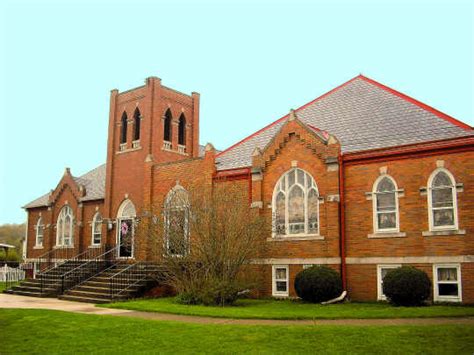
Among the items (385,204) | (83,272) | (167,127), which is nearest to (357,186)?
(385,204)

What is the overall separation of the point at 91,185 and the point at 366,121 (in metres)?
21.2

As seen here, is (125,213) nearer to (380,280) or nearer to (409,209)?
(380,280)

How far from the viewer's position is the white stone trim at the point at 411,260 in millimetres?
17906

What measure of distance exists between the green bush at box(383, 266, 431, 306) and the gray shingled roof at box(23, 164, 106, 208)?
69.8 ft

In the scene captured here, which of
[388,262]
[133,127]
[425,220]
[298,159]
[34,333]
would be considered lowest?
[34,333]

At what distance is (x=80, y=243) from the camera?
33781mm

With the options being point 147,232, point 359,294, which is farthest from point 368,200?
point 147,232

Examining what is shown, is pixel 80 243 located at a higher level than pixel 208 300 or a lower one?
higher

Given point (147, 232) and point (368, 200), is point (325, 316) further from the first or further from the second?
point (147, 232)

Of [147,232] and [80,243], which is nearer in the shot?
[147,232]

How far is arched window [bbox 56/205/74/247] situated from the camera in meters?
35.3

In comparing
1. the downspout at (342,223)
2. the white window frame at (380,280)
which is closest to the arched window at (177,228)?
the downspout at (342,223)

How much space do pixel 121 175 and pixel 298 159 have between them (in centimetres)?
1389

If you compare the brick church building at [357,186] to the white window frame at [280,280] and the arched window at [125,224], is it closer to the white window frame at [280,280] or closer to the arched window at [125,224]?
the white window frame at [280,280]
